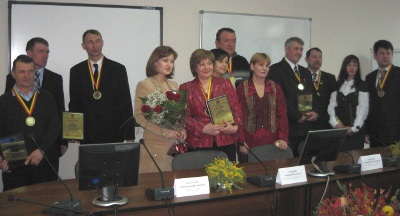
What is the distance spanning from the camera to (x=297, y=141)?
177 inches

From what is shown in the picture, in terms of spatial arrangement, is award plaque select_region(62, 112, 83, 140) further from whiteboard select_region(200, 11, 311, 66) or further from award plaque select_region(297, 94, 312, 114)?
whiteboard select_region(200, 11, 311, 66)

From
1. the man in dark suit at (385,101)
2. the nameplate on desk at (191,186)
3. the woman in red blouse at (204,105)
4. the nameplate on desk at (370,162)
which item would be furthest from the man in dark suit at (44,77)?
the man in dark suit at (385,101)

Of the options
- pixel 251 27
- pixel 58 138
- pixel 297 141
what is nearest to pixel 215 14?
pixel 251 27

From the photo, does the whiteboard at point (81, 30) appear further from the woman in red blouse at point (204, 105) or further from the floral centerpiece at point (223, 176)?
the floral centerpiece at point (223, 176)

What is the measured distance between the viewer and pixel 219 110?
325 cm

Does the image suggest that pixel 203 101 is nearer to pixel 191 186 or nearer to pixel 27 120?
pixel 191 186

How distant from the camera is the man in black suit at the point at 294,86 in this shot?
4316 millimetres

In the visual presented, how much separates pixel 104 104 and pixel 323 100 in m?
2.44

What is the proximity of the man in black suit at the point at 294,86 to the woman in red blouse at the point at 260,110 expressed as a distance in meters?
0.48

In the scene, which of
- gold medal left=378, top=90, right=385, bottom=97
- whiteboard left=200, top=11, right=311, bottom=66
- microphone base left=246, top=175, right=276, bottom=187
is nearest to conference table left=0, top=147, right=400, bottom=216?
microphone base left=246, top=175, right=276, bottom=187

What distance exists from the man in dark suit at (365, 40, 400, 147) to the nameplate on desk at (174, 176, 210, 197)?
304cm

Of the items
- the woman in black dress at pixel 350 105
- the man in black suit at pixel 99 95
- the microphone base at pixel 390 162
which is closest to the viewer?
the microphone base at pixel 390 162

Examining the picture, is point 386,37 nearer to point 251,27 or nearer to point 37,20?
point 251,27

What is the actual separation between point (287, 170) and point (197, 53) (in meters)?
1.34
